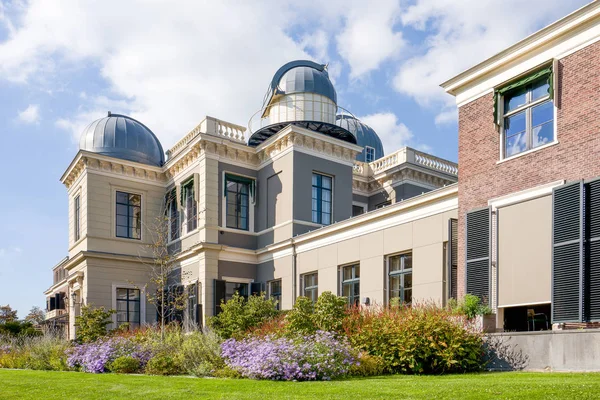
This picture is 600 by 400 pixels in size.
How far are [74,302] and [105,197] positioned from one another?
6.17m

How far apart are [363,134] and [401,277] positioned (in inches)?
799

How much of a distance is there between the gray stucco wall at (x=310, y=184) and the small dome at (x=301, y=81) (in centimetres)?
444

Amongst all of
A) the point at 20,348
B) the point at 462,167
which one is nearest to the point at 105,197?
the point at 20,348

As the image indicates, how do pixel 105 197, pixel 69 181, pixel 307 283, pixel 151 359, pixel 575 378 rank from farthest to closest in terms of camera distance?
1. pixel 69 181
2. pixel 105 197
3. pixel 307 283
4. pixel 151 359
5. pixel 575 378

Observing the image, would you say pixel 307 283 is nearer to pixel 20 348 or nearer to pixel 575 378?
pixel 20 348

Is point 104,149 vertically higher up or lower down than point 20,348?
higher up

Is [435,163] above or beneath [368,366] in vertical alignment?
above

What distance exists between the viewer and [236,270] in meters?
28.0

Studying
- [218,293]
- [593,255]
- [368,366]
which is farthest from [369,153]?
[368,366]

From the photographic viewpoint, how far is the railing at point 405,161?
32.0m

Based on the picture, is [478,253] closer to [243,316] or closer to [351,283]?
[351,283]

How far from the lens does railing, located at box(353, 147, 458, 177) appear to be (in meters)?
32.0

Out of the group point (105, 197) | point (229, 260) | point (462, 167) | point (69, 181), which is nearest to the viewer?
point (462, 167)

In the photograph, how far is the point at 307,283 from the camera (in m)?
25.5
